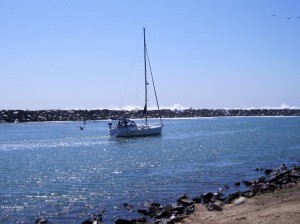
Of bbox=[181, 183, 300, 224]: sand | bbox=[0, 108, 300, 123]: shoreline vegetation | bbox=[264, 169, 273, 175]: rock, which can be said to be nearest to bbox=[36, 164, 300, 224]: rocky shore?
bbox=[181, 183, 300, 224]: sand

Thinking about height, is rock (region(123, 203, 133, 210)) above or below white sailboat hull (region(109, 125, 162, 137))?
below

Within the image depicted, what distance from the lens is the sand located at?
39.2 ft

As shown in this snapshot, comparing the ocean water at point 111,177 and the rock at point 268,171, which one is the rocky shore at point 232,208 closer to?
the ocean water at point 111,177

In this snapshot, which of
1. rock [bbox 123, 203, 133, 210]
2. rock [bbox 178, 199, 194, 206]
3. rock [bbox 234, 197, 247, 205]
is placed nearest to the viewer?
rock [bbox 234, 197, 247, 205]

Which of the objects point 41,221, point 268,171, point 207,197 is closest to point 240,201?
point 207,197

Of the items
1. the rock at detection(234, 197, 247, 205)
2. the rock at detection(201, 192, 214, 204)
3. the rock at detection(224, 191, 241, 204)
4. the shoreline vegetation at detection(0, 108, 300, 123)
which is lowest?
the rock at detection(201, 192, 214, 204)

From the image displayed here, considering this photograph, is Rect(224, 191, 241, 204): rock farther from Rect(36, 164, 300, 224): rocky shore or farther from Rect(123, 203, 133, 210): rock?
Rect(123, 203, 133, 210): rock

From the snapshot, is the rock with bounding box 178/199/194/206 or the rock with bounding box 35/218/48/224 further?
the rock with bounding box 178/199/194/206

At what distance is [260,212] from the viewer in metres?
13.1

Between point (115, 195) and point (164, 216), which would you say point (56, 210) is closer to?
point (115, 195)

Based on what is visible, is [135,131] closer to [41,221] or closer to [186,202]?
[186,202]

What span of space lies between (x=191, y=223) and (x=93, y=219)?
13.0 feet

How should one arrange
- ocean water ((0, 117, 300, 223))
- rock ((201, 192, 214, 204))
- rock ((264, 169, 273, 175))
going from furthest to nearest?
rock ((264, 169, 273, 175))
ocean water ((0, 117, 300, 223))
rock ((201, 192, 214, 204))

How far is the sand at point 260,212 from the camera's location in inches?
470
